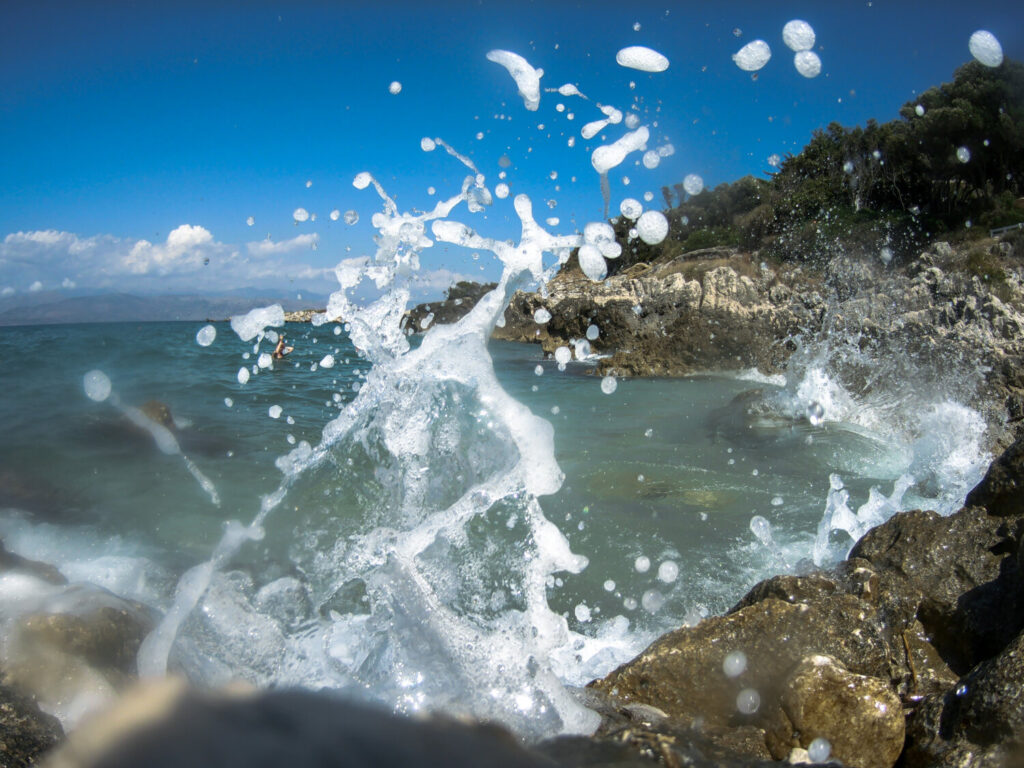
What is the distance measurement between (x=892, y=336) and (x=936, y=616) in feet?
35.9

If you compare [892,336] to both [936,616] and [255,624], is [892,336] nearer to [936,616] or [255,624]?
[936,616]

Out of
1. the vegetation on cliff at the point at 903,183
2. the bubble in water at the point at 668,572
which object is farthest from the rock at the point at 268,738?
the vegetation on cliff at the point at 903,183

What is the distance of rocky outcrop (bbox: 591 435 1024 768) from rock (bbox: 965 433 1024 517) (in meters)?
0.01

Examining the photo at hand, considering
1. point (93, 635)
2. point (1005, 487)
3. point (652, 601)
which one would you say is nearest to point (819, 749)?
point (652, 601)

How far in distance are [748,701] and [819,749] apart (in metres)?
0.31

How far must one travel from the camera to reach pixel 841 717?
2.38 metres

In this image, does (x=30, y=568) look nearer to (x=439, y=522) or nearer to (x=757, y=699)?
(x=439, y=522)

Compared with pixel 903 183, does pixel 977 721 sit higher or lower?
lower

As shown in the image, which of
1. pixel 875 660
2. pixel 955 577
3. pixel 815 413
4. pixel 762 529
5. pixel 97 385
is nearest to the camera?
pixel 875 660

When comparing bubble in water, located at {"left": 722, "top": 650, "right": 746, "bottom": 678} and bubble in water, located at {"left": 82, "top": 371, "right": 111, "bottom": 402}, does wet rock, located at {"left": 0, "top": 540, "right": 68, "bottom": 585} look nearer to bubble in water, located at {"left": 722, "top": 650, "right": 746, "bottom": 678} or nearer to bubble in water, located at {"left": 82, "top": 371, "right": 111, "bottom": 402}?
bubble in water, located at {"left": 722, "top": 650, "right": 746, "bottom": 678}

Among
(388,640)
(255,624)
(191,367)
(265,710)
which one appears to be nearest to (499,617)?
(388,640)

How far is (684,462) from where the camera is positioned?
7.52 metres

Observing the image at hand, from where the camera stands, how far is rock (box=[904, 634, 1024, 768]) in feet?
6.67

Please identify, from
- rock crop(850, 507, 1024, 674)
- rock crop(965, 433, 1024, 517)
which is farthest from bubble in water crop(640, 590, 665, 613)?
rock crop(965, 433, 1024, 517)
